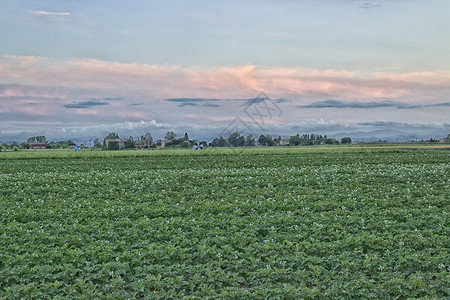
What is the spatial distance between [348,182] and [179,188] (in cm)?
838

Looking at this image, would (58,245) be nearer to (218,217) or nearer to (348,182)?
(218,217)

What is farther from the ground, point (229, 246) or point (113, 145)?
point (113, 145)

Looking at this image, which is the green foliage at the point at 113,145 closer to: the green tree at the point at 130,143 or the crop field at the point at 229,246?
the green tree at the point at 130,143

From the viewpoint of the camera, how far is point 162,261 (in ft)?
27.2

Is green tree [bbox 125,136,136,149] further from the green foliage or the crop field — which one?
the crop field

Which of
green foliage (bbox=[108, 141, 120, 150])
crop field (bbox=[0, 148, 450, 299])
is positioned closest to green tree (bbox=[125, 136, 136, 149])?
green foliage (bbox=[108, 141, 120, 150])

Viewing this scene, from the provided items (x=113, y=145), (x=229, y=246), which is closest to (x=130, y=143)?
(x=113, y=145)

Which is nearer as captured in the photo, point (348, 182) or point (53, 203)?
point (53, 203)

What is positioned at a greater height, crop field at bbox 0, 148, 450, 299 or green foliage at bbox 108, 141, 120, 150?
green foliage at bbox 108, 141, 120, 150

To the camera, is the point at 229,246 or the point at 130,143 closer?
the point at 229,246

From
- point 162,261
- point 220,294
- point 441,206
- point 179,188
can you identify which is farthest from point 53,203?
point 441,206

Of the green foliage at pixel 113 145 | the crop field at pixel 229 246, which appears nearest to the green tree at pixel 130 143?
the green foliage at pixel 113 145

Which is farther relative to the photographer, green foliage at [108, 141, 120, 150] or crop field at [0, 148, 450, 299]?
green foliage at [108, 141, 120, 150]

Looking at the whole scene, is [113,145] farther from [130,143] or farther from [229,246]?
[229,246]
